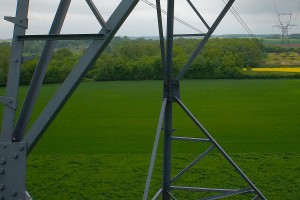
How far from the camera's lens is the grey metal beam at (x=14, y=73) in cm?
296

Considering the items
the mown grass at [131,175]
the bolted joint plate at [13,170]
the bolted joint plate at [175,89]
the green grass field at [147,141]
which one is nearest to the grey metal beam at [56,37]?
the bolted joint plate at [13,170]

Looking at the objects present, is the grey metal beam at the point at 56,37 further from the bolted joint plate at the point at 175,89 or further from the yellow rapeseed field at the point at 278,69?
the yellow rapeseed field at the point at 278,69

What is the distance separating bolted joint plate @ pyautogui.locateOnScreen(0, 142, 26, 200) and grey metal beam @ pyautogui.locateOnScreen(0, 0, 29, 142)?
0.10m

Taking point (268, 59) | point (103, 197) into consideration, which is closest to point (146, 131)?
point (103, 197)

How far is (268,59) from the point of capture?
44312 millimetres

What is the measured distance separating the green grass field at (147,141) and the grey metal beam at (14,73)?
269 inches

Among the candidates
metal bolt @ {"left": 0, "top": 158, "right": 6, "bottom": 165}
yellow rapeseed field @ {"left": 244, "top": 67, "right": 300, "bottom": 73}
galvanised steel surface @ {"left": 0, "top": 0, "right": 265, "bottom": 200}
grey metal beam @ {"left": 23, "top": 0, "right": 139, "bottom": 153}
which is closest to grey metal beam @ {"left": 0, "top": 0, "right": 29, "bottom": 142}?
galvanised steel surface @ {"left": 0, "top": 0, "right": 265, "bottom": 200}

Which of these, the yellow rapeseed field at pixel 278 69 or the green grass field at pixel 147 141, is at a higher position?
the yellow rapeseed field at pixel 278 69

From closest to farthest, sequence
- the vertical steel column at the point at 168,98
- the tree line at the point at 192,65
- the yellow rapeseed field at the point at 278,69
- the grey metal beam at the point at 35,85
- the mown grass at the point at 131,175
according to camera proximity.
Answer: the grey metal beam at the point at 35,85, the vertical steel column at the point at 168,98, the mown grass at the point at 131,175, the tree line at the point at 192,65, the yellow rapeseed field at the point at 278,69

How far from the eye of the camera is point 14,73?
2977 mm

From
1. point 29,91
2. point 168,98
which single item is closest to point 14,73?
point 29,91

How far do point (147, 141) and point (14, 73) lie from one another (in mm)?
14259

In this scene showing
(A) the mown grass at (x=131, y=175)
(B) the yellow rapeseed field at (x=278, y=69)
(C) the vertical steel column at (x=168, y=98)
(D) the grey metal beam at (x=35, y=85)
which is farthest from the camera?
(B) the yellow rapeseed field at (x=278, y=69)

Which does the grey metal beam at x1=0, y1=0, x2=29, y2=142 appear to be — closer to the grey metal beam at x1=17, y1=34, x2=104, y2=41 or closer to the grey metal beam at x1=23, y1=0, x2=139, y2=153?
the grey metal beam at x1=17, y1=34, x2=104, y2=41
